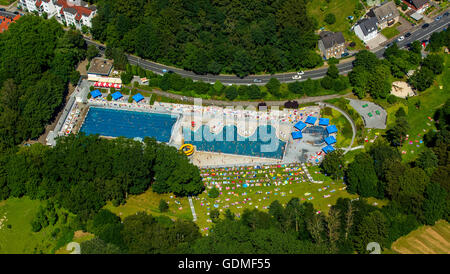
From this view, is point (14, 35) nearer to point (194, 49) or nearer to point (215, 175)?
point (194, 49)

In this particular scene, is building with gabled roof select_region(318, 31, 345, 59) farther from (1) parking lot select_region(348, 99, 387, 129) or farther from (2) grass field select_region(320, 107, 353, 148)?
(2) grass field select_region(320, 107, 353, 148)

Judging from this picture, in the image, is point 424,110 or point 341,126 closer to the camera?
point 341,126

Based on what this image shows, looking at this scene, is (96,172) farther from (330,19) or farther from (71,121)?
(330,19)

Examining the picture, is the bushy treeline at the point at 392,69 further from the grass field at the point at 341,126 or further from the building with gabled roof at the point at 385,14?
the building with gabled roof at the point at 385,14

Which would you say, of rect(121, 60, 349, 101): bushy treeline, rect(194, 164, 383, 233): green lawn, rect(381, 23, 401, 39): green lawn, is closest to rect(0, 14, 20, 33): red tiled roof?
rect(121, 60, 349, 101): bushy treeline

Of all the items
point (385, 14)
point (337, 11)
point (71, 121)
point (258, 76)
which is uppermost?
point (337, 11)

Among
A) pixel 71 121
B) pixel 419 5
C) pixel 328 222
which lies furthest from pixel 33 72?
pixel 419 5

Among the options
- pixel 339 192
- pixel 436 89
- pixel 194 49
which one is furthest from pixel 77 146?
pixel 436 89
